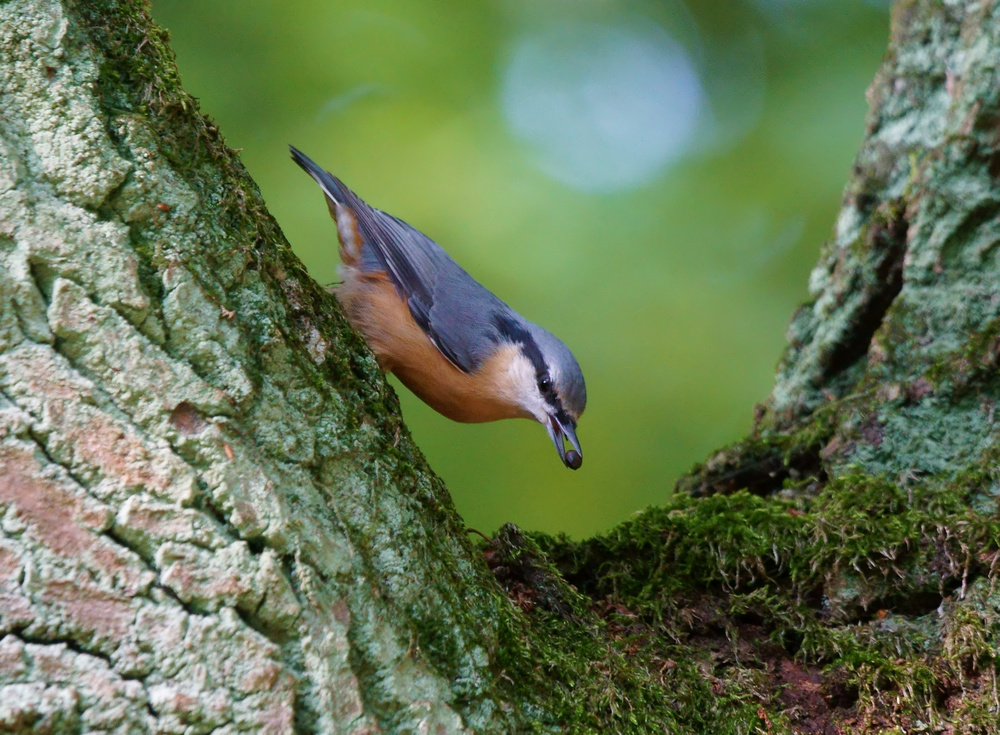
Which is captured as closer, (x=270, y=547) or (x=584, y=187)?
(x=270, y=547)

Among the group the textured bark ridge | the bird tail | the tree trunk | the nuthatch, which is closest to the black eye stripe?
the nuthatch

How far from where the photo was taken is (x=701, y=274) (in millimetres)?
5082

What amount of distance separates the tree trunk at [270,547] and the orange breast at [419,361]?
45.5 inches

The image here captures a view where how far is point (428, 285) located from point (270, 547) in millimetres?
2125

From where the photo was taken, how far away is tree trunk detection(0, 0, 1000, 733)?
114 centimetres

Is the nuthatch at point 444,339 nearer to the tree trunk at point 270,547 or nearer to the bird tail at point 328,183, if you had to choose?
the bird tail at point 328,183

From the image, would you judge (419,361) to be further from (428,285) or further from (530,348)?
(530,348)

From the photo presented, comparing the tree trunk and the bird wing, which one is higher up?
the bird wing

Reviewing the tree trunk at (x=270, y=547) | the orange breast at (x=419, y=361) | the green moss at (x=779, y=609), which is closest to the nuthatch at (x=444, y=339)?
the orange breast at (x=419, y=361)

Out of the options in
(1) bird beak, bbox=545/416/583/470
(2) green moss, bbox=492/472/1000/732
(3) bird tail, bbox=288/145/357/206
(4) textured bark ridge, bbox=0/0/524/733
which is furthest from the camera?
(3) bird tail, bbox=288/145/357/206

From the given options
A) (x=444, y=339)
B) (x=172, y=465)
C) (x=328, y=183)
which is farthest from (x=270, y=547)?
(x=328, y=183)

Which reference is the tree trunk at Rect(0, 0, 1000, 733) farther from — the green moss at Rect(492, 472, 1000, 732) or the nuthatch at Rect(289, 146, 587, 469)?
the nuthatch at Rect(289, 146, 587, 469)

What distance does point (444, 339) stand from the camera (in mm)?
3166

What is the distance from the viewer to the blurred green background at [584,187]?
4.33 meters
